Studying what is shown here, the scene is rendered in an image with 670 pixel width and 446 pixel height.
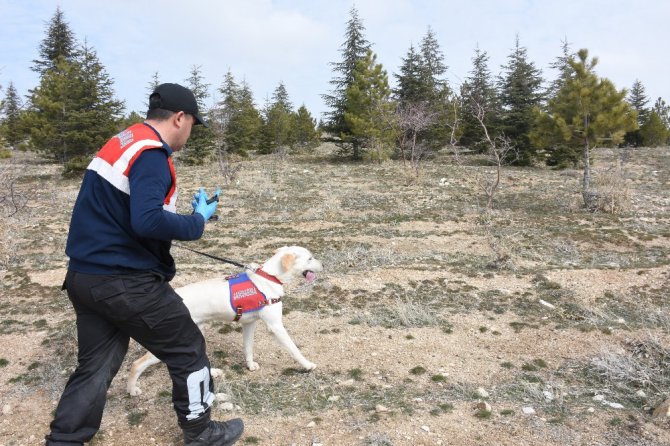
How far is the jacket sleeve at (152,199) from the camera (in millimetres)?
2289

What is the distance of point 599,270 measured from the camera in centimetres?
735

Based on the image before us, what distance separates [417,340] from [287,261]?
178 centimetres

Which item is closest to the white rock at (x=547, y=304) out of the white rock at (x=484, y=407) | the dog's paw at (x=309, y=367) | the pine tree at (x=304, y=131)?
the white rock at (x=484, y=407)

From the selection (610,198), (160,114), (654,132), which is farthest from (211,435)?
(654,132)

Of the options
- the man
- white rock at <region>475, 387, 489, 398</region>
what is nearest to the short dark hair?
the man

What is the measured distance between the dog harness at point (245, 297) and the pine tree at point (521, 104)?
24.0 m

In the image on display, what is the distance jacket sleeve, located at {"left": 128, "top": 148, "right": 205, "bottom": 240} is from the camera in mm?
2289

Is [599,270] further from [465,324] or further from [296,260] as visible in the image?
[296,260]

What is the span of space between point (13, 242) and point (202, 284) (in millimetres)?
7934

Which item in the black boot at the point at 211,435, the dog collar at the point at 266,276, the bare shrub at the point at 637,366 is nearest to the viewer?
the black boot at the point at 211,435

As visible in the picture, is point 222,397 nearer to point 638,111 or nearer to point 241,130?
point 241,130

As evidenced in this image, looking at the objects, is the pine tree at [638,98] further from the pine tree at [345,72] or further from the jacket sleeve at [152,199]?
the jacket sleeve at [152,199]

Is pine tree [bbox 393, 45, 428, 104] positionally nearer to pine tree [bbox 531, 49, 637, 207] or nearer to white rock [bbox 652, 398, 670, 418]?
pine tree [bbox 531, 49, 637, 207]

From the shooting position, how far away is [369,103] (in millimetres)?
25188
